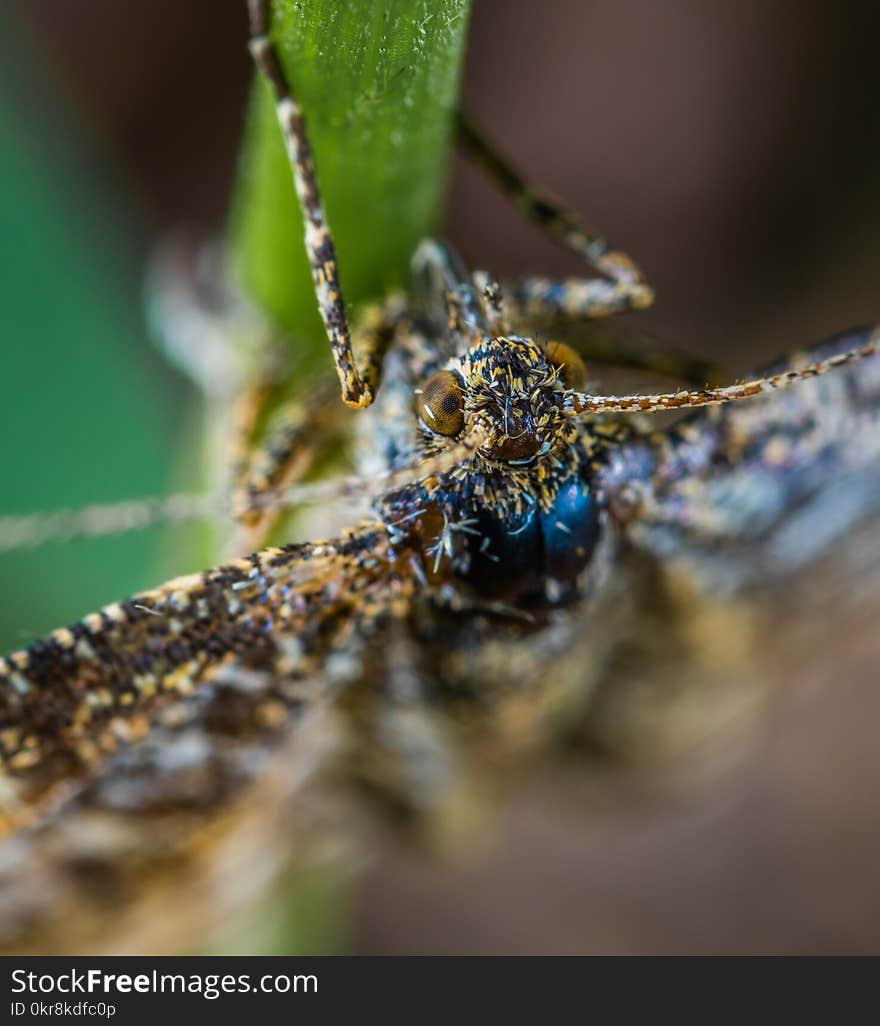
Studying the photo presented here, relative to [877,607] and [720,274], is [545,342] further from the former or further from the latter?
[720,274]

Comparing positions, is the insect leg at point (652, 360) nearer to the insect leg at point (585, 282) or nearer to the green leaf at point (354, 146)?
the insect leg at point (585, 282)

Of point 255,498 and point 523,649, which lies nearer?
point 255,498

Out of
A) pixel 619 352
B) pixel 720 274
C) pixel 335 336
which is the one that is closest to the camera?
pixel 335 336

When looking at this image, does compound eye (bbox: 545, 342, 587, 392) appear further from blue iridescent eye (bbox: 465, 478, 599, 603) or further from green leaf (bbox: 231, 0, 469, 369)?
green leaf (bbox: 231, 0, 469, 369)

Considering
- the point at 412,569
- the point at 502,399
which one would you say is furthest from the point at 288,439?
the point at 502,399

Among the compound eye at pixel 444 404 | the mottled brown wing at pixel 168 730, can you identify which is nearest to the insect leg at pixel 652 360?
the compound eye at pixel 444 404

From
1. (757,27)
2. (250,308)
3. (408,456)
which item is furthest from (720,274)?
(408,456)

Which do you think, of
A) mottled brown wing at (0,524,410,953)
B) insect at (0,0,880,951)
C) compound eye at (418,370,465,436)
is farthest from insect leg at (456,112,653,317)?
mottled brown wing at (0,524,410,953)
